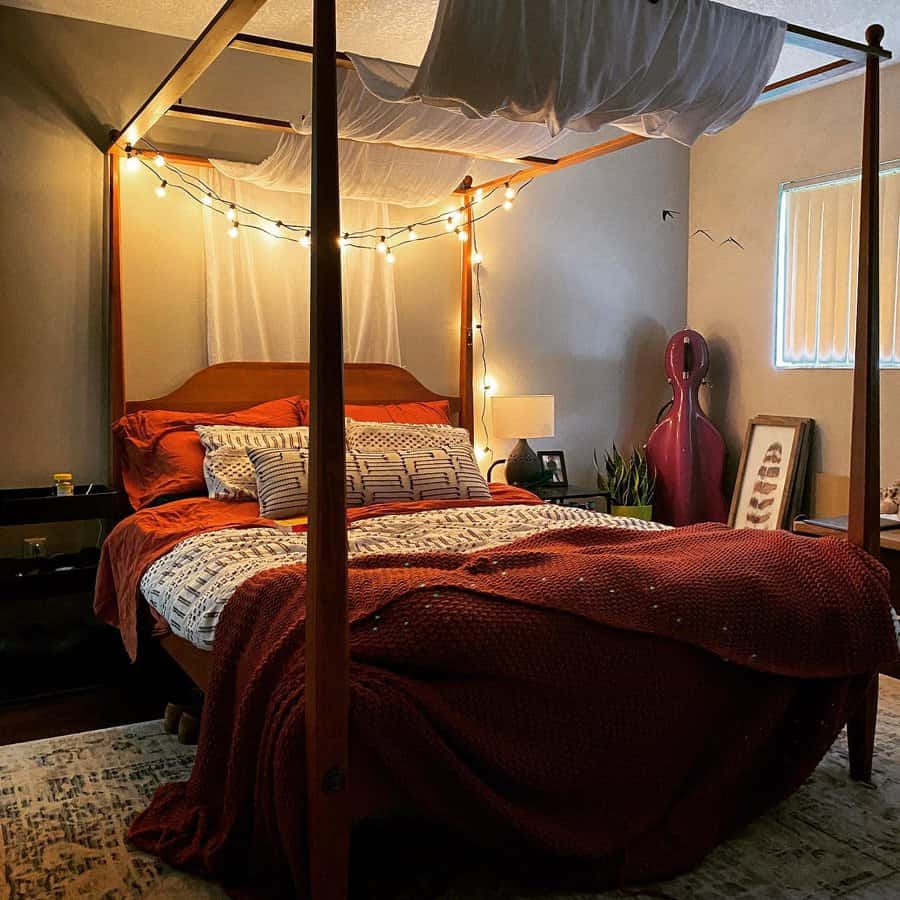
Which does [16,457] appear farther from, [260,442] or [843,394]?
[843,394]

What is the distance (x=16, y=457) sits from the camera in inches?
156

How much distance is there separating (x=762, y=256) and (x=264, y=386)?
2.74 m

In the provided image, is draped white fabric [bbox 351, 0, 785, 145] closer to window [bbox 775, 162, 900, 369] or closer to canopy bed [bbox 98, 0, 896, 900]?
canopy bed [bbox 98, 0, 896, 900]

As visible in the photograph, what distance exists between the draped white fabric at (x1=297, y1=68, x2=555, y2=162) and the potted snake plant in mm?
2164

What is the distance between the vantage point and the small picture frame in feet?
17.1

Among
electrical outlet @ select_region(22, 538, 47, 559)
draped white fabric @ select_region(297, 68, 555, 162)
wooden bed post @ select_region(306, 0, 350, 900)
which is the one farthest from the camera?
electrical outlet @ select_region(22, 538, 47, 559)

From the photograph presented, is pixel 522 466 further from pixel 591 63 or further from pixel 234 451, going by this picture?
pixel 591 63

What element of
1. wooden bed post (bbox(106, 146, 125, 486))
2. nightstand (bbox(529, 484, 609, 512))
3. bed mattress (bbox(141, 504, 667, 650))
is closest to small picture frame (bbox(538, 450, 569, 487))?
nightstand (bbox(529, 484, 609, 512))

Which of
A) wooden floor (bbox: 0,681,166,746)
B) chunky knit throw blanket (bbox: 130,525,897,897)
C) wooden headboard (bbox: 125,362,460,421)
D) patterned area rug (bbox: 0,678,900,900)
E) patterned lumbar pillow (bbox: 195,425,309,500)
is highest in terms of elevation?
wooden headboard (bbox: 125,362,460,421)

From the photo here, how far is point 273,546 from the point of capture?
294cm

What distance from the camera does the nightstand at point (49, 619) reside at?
361 centimetres

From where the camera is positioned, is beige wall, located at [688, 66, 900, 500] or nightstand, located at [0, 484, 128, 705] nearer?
nightstand, located at [0, 484, 128, 705]

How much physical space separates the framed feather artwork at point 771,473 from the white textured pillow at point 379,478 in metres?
1.82

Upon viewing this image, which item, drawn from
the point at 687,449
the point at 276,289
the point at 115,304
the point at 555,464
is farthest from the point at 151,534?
the point at 687,449
